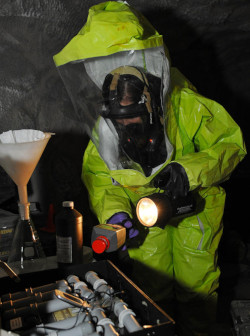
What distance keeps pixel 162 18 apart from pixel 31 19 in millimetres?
1055

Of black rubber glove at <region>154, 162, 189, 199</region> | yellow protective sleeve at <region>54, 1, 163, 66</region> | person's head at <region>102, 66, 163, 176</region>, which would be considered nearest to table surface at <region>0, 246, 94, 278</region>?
black rubber glove at <region>154, 162, 189, 199</region>

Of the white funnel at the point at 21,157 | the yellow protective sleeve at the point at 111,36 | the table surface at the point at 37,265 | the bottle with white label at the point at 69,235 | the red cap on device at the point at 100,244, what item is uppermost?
A: the yellow protective sleeve at the point at 111,36

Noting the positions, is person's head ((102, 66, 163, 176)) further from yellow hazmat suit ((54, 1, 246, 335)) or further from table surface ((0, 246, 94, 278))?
table surface ((0, 246, 94, 278))

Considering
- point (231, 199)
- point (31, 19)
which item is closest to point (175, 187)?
point (31, 19)

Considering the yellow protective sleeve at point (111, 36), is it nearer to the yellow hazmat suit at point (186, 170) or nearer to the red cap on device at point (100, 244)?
the yellow hazmat suit at point (186, 170)

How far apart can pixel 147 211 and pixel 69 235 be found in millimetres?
367

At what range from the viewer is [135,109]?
2.01 meters

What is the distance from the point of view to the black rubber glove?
6.11 feet

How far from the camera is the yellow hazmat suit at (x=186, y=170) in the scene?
192 cm

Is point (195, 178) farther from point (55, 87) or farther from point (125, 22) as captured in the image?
point (55, 87)

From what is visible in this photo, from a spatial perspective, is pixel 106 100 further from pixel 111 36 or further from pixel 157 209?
pixel 157 209

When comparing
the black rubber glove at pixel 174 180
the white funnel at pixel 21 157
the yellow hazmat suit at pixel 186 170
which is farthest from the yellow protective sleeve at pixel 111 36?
the black rubber glove at pixel 174 180

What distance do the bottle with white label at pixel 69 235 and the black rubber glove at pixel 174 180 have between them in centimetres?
45

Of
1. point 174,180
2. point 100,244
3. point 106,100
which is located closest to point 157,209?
point 174,180
